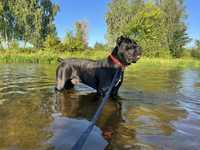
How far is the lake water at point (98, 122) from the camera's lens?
12.6ft

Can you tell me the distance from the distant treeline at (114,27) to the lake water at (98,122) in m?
39.2

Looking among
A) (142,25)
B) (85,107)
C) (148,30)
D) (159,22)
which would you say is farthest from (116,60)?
(159,22)

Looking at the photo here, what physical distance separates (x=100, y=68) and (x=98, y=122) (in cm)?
212

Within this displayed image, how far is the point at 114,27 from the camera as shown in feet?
203

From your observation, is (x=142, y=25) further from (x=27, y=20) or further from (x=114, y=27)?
(x=27, y=20)

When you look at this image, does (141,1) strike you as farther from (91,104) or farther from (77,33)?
(91,104)

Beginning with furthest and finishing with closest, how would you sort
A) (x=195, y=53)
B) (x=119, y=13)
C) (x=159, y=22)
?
1. (x=119, y=13)
2. (x=195, y=53)
3. (x=159, y=22)

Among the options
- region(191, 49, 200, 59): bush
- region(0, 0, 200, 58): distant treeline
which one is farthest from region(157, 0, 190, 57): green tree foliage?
region(191, 49, 200, 59): bush

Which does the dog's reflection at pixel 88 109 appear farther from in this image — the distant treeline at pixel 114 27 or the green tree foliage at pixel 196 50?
the green tree foliage at pixel 196 50

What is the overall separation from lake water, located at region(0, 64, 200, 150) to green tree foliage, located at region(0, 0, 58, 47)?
49340mm

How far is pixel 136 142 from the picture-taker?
3.92m

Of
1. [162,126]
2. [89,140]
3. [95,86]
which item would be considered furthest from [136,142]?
[95,86]

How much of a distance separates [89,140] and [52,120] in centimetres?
126

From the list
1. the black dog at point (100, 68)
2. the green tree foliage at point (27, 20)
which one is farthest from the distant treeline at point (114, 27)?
the black dog at point (100, 68)
